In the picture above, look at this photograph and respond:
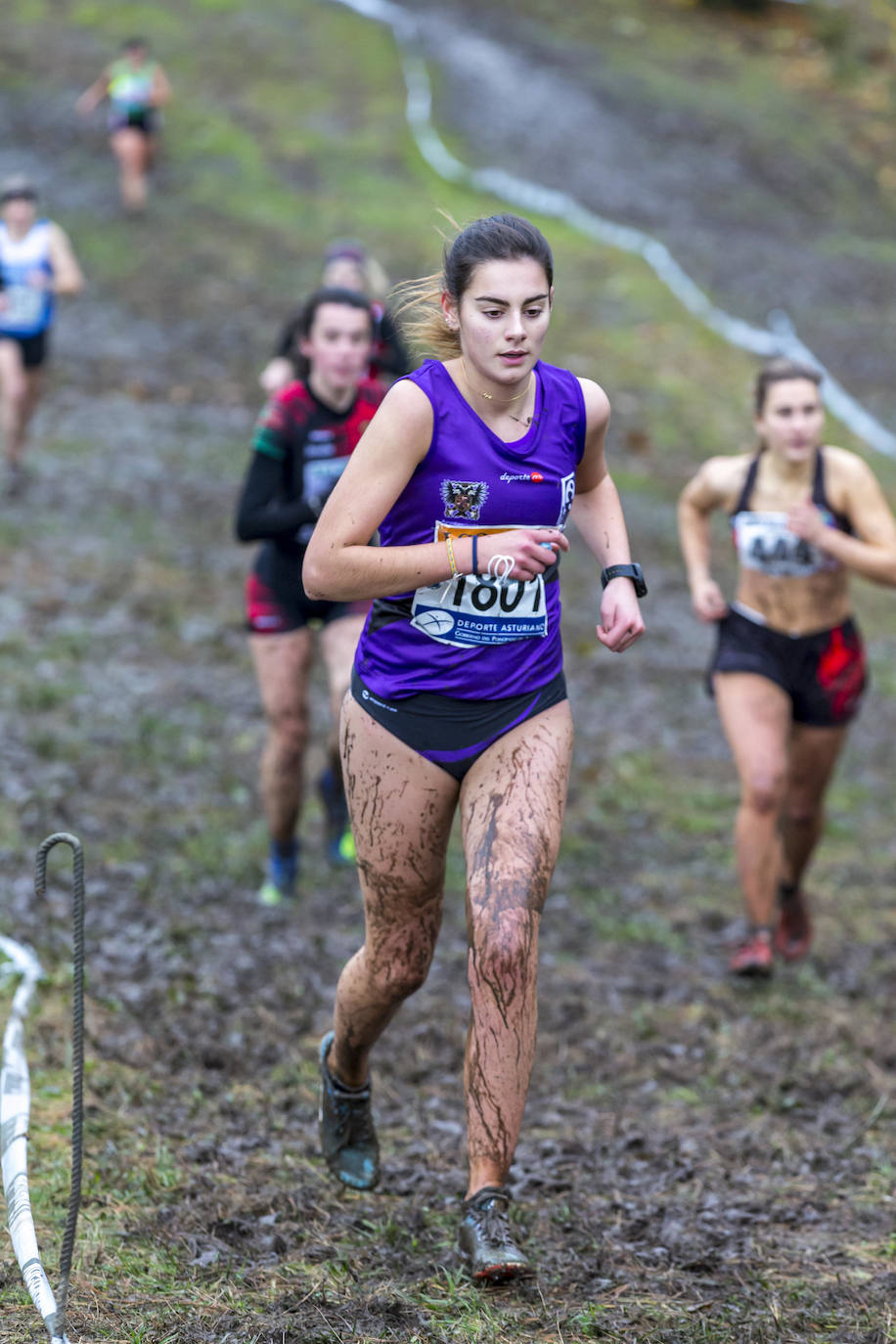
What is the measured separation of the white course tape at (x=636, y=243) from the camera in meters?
16.0

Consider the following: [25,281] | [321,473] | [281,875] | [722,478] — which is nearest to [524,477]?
[321,473]

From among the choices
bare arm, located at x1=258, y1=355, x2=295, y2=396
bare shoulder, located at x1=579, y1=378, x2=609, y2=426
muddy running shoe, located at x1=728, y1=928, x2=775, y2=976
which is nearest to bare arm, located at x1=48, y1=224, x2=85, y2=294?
bare arm, located at x1=258, y1=355, x2=295, y2=396

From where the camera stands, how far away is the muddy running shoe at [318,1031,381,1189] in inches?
168

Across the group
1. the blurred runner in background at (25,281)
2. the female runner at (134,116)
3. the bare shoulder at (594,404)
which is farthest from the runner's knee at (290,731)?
the female runner at (134,116)

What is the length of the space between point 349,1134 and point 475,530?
6.09 feet

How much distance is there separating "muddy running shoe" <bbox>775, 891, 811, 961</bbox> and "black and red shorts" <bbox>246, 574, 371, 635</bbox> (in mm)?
2349

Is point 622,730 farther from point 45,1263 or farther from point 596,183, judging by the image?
point 596,183

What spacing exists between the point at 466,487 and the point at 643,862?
4501mm

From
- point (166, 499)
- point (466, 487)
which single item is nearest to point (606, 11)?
point (166, 499)

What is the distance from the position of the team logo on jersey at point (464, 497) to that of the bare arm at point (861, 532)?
105 inches

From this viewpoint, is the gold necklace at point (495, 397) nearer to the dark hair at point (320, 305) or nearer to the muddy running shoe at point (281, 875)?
the dark hair at point (320, 305)

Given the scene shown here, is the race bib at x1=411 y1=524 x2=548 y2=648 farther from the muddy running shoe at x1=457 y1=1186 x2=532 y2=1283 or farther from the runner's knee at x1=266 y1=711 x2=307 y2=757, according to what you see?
the runner's knee at x1=266 y1=711 x2=307 y2=757

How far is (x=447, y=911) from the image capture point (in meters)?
6.95

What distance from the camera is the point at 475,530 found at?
11.8 ft
